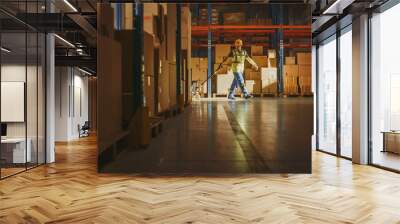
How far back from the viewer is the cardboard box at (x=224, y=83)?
7148 millimetres

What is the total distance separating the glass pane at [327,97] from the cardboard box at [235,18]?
4014 millimetres

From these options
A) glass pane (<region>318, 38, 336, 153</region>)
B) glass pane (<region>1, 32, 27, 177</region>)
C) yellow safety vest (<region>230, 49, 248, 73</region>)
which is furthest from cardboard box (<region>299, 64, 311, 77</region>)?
glass pane (<region>1, 32, 27, 177</region>)

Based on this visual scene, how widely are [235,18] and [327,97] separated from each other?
494 cm

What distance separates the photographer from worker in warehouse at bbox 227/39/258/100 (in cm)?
709

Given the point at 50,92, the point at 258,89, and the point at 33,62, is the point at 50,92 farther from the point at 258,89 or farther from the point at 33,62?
the point at 258,89

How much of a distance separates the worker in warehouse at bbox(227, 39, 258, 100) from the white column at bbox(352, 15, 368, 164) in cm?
266

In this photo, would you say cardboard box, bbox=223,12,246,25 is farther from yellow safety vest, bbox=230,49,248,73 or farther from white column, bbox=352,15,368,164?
white column, bbox=352,15,368,164

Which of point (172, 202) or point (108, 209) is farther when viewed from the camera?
point (172, 202)

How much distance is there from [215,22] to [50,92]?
13.5 ft

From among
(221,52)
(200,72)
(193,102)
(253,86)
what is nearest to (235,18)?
(221,52)

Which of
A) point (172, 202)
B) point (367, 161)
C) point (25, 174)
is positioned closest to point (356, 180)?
point (367, 161)

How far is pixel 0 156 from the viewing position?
284 inches

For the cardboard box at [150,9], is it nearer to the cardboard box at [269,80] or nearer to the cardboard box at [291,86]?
the cardboard box at [269,80]

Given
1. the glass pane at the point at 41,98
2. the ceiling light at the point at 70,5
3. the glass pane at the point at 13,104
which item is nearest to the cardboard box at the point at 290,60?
the ceiling light at the point at 70,5
